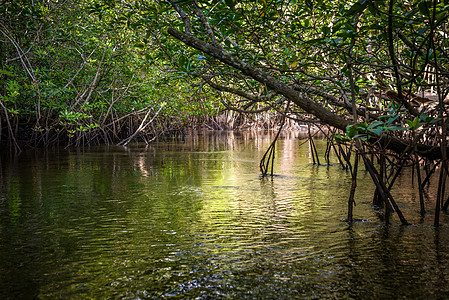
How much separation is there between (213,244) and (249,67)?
1.46 metres

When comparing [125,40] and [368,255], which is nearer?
[368,255]

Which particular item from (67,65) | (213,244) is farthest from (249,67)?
(67,65)

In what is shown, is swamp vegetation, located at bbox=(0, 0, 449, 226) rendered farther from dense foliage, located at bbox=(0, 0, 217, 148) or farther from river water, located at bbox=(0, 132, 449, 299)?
river water, located at bbox=(0, 132, 449, 299)

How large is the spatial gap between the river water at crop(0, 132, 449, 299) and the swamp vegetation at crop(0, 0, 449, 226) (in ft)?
1.69

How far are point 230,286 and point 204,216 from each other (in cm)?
186

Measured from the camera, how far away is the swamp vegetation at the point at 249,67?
356cm

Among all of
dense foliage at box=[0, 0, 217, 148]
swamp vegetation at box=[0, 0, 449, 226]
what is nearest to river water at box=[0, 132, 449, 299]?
swamp vegetation at box=[0, 0, 449, 226]

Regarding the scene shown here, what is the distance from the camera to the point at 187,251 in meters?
3.24

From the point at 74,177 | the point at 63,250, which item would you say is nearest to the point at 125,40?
the point at 74,177

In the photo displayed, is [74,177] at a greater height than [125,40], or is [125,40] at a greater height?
[125,40]

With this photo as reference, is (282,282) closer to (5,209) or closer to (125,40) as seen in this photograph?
(5,209)

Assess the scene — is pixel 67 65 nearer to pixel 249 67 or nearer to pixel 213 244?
pixel 249 67

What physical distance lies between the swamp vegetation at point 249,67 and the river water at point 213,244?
52 cm

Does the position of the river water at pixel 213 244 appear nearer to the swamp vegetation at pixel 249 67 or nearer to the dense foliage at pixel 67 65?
the swamp vegetation at pixel 249 67
